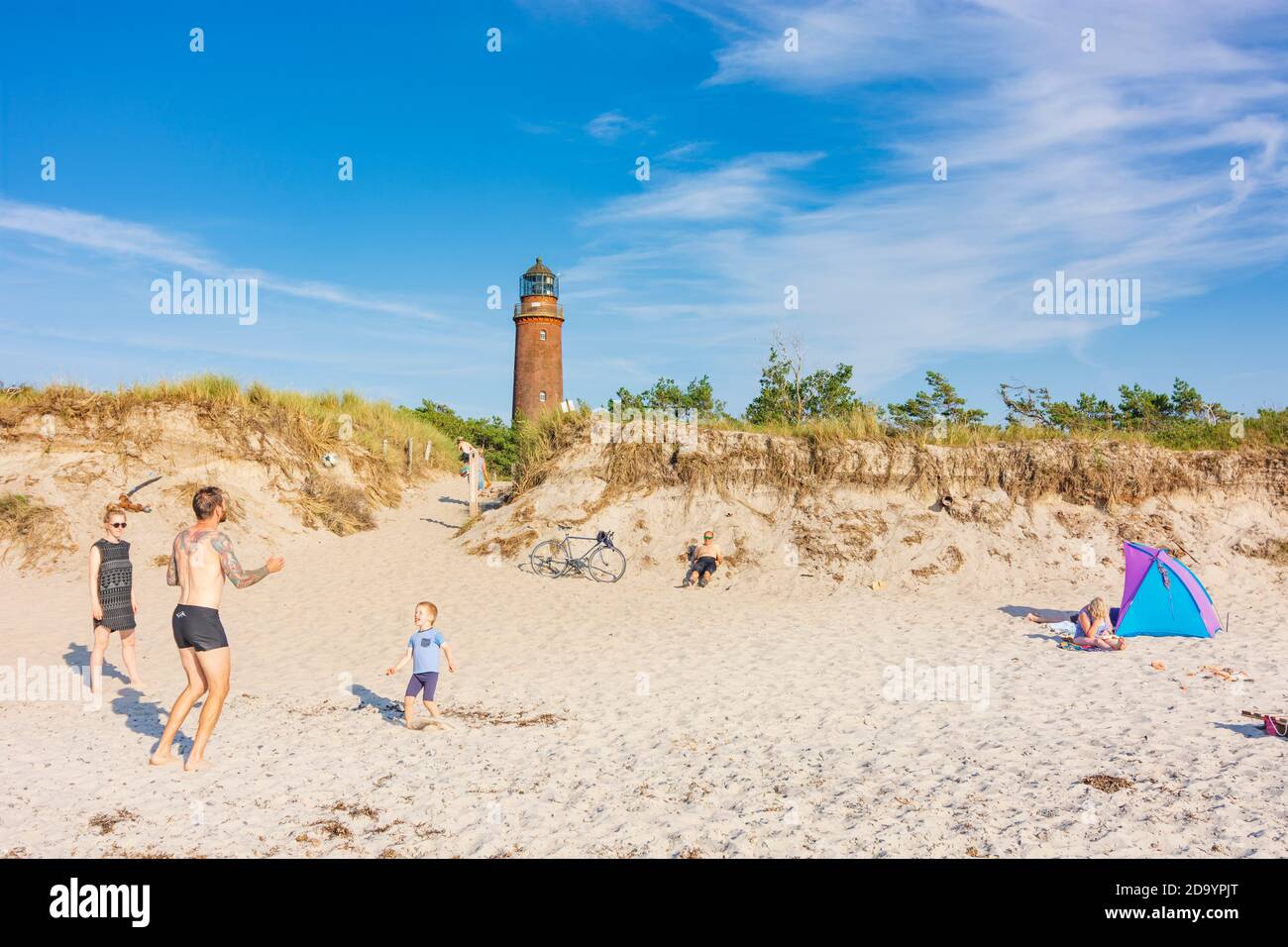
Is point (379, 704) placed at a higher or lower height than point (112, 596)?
lower

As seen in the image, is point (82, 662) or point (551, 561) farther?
point (551, 561)

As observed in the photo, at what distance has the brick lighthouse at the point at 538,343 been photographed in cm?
4100

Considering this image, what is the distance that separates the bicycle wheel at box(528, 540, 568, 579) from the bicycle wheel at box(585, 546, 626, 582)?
61cm

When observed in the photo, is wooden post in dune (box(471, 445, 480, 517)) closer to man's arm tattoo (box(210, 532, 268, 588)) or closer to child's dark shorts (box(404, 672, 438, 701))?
child's dark shorts (box(404, 672, 438, 701))

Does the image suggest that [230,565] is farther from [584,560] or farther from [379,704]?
[584,560]

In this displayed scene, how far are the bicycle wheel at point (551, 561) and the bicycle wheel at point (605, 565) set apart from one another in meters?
0.61

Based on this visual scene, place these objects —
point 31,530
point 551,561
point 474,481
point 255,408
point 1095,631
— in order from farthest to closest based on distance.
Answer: point 255,408, point 474,481, point 31,530, point 551,561, point 1095,631

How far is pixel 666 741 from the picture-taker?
774 centimetres

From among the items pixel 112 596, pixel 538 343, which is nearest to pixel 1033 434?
pixel 112 596

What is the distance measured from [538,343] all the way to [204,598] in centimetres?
3600

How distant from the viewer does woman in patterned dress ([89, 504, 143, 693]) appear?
9.11 meters

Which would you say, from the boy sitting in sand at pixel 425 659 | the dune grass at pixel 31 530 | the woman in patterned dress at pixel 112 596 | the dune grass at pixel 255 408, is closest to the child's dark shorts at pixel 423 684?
the boy sitting in sand at pixel 425 659

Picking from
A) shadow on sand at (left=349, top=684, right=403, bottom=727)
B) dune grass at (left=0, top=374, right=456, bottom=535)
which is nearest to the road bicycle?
dune grass at (left=0, top=374, right=456, bottom=535)

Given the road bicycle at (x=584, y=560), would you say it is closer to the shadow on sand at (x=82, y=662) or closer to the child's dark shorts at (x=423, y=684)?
the shadow on sand at (x=82, y=662)
